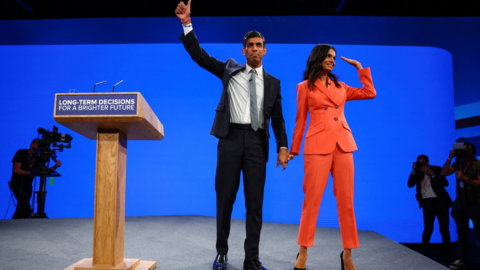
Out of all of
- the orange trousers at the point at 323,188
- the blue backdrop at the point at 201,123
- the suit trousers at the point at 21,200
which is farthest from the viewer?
the blue backdrop at the point at 201,123

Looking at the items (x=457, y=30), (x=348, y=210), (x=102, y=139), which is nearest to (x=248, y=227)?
(x=348, y=210)

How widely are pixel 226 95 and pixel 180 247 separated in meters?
1.18

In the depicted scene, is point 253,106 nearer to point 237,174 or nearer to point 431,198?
point 237,174

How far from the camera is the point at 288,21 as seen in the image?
18.3 feet

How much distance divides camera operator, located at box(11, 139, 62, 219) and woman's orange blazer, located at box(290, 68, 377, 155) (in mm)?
3813

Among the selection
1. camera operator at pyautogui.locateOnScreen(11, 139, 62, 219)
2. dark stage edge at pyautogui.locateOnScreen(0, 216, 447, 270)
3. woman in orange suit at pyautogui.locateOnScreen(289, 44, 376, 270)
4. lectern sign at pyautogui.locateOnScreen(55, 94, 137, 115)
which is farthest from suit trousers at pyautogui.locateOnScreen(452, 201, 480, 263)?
camera operator at pyautogui.locateOnScreen(11, 139, 62, 219)

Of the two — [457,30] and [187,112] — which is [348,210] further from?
[457,30]

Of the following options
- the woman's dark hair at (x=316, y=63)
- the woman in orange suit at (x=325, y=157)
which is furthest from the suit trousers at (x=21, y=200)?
the woman's dark hair at (x=316, y=63)

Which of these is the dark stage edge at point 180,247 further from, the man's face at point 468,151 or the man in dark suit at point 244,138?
the man's face at point 468,151

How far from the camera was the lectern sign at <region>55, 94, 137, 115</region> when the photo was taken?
1.46m

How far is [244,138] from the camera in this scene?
1950 millimetres

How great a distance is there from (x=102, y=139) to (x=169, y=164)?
334cm

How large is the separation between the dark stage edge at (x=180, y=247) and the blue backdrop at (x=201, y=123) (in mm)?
1248

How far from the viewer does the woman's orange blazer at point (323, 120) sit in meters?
1.85
